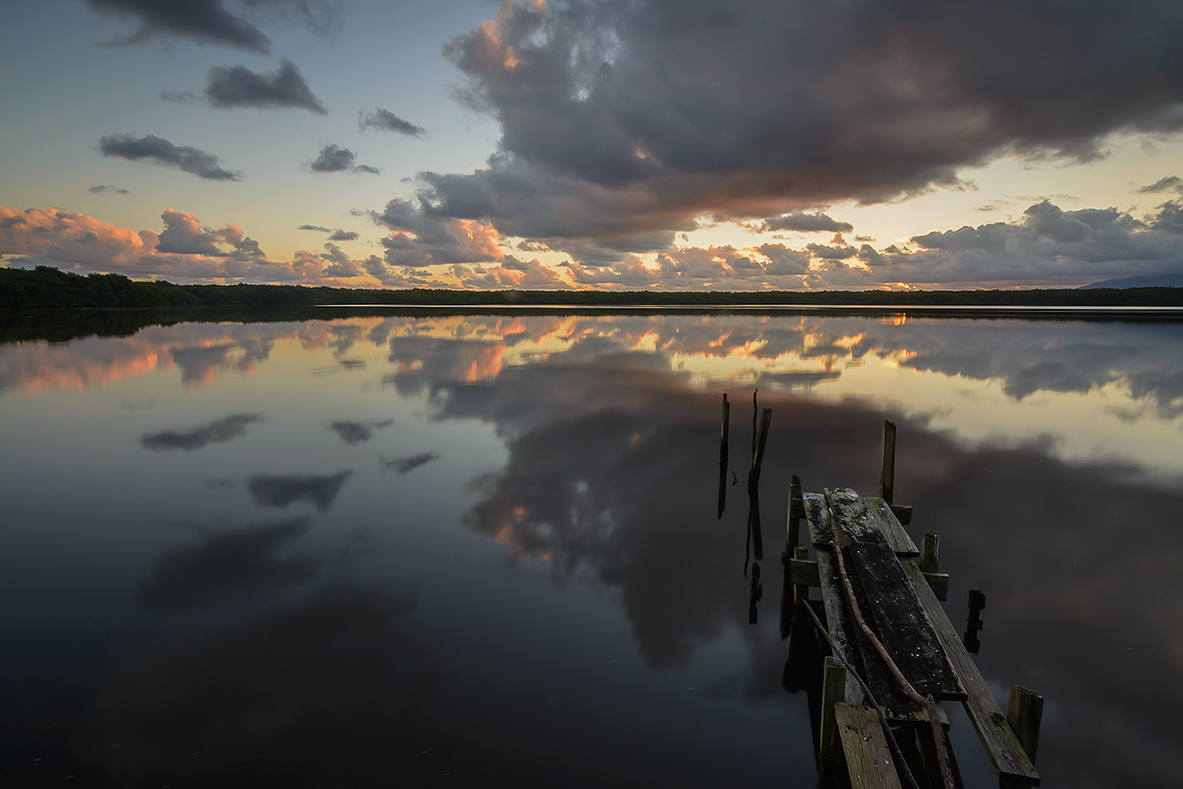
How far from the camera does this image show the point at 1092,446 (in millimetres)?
17859

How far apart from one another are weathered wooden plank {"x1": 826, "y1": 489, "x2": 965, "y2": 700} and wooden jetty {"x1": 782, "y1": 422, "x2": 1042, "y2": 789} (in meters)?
0.01

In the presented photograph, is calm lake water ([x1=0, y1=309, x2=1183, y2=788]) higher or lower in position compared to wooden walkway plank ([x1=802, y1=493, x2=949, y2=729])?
lower

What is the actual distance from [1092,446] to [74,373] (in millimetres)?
49669

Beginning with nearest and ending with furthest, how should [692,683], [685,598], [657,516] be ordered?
[692,683] → [685,598] → [657,516]

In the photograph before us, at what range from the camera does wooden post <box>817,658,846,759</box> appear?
4.91 m

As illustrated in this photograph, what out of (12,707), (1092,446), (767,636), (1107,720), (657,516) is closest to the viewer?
(12,707)

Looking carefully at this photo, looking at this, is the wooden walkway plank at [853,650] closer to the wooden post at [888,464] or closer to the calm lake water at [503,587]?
the calm lake water at [503,587]

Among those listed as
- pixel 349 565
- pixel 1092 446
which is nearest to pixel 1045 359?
pixel 1092 446

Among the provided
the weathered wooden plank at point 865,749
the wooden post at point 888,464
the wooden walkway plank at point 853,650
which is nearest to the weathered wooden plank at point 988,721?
the wooden walkway plank at point 853,650

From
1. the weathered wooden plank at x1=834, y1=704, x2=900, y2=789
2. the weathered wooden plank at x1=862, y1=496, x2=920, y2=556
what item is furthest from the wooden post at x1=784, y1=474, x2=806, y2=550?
the weathered wooden plank at x1=834, y1=704, x2=900, y2=789

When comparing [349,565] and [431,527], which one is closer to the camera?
[349,565]

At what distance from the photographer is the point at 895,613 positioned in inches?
240

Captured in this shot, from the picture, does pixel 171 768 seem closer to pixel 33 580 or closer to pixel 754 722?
pixel 33 580

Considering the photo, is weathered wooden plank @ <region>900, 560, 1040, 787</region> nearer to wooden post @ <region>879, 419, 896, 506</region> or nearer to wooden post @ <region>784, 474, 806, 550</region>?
wooden post @ <region>784, 474, 806, 550</region>
